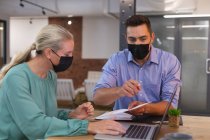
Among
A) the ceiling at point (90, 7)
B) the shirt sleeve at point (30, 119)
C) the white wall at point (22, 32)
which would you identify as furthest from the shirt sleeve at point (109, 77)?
the white wall at point (22, 32)

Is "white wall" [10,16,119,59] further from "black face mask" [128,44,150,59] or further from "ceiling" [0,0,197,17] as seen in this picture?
"black face mask" [128,44,150,59]

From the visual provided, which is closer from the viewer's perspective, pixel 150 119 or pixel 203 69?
pixel 150 119

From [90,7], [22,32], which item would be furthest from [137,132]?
[22,32]

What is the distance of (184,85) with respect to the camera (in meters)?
6.88

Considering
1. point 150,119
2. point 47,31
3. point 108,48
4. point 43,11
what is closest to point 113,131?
point 150,119

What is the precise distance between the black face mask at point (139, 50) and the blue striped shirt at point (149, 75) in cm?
6

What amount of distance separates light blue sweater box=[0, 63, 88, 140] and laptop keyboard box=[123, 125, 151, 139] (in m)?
0.22

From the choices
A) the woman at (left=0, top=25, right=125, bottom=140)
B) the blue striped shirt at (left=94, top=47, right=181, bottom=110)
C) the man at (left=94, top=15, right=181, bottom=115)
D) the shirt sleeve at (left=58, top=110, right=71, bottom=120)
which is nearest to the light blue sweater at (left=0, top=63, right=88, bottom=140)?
the woman at (left=0, top=25, right=125, bottom=140)

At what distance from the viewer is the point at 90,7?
7105 mm

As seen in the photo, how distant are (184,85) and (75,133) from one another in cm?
580

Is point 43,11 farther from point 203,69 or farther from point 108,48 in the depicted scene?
point 203,69

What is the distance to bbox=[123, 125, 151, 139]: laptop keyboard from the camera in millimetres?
1390

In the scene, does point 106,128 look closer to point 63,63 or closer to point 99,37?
point 63,63

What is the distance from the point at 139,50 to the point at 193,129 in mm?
728
